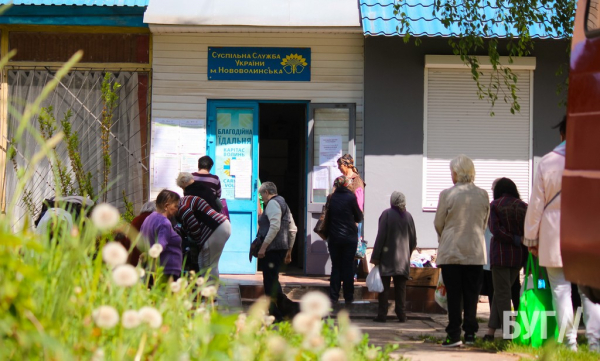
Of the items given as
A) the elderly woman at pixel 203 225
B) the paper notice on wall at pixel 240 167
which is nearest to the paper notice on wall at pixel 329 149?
the paper notice on wall at pixel 240 167

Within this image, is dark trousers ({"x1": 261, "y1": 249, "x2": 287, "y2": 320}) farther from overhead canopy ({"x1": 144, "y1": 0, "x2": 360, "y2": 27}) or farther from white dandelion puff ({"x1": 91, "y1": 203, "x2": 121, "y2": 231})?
white dandelion puff ({"x1": 91, "y1": 203, "x2": 121, "y2": 231})

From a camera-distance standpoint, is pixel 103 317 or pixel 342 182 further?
pixel 342 182

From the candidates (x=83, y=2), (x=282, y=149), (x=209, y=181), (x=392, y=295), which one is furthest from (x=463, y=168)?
(x=282, y=149)

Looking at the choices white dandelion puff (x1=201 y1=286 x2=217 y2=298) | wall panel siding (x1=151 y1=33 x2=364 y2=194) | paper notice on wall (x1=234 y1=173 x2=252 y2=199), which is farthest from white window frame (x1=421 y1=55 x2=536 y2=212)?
white dandelion puff (x1=201 y1=286 x2=217 y2=298)

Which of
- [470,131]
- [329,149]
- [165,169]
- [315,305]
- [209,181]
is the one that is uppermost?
[470,131]

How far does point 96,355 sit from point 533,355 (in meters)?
5.13

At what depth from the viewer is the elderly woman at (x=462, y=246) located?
782 centimetres

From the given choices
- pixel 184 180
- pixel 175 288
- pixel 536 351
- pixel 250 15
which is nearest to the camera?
pixel 175 288

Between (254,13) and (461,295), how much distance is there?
5.77m

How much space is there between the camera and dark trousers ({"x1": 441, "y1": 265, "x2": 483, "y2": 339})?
7.85m

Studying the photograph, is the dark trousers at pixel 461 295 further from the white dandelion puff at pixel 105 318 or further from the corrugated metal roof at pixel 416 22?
the white dandelion puff at pixel 105 318

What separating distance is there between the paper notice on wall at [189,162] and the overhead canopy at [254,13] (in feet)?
6.31

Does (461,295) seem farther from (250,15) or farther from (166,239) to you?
(250,15)

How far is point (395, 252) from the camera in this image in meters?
10.2
